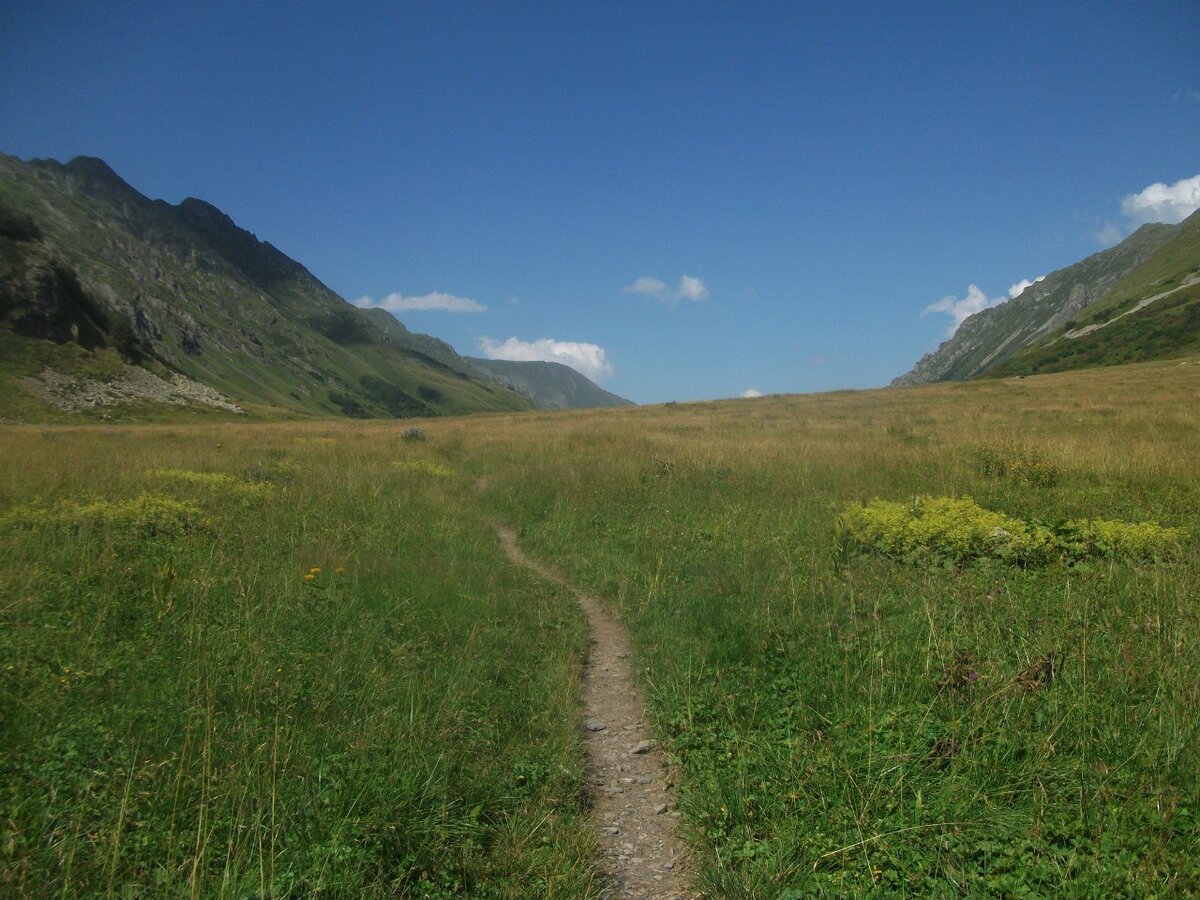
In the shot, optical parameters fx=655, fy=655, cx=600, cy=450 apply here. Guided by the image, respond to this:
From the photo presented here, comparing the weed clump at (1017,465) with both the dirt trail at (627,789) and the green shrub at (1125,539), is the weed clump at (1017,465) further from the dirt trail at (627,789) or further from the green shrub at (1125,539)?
the dirt trail at (627,789)

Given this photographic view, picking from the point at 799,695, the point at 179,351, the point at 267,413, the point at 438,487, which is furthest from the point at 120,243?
the point at 799,695

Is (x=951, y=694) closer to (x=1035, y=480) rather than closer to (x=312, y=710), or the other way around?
(x=312, y=710)

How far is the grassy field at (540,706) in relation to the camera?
325 cm

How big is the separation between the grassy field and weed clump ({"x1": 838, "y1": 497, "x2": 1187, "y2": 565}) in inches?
4.8

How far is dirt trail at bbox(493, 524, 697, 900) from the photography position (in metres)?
3.82

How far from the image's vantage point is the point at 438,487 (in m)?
16.0

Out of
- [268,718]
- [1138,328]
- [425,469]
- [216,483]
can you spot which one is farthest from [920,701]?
[1138,328]

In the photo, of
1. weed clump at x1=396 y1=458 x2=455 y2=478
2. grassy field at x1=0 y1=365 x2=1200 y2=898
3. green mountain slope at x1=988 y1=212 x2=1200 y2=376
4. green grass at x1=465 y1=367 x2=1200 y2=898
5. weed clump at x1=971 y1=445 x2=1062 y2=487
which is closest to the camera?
grassy field at x1=0 y1=365 x2=1200 y2=898

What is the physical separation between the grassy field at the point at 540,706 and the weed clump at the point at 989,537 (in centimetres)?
12

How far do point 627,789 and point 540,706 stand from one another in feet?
3.85

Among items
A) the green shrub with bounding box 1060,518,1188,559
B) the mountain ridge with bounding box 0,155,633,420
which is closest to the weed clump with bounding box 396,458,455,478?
the green shrub with bounding box 1060,518,1188,559

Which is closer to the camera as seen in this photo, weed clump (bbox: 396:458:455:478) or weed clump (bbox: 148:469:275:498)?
weed clump (bbox: 148:469:275:498)

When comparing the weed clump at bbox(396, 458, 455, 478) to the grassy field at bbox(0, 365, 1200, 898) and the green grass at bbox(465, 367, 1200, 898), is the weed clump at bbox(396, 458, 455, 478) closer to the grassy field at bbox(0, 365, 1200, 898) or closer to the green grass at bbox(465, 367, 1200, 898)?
the green grass at bbox(465, 367, 1200, 898)

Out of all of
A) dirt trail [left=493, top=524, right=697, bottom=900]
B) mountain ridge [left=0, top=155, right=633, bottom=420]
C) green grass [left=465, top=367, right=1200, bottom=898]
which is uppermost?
mountain ridge [left=0, top=155, right=633, bottom=420]
